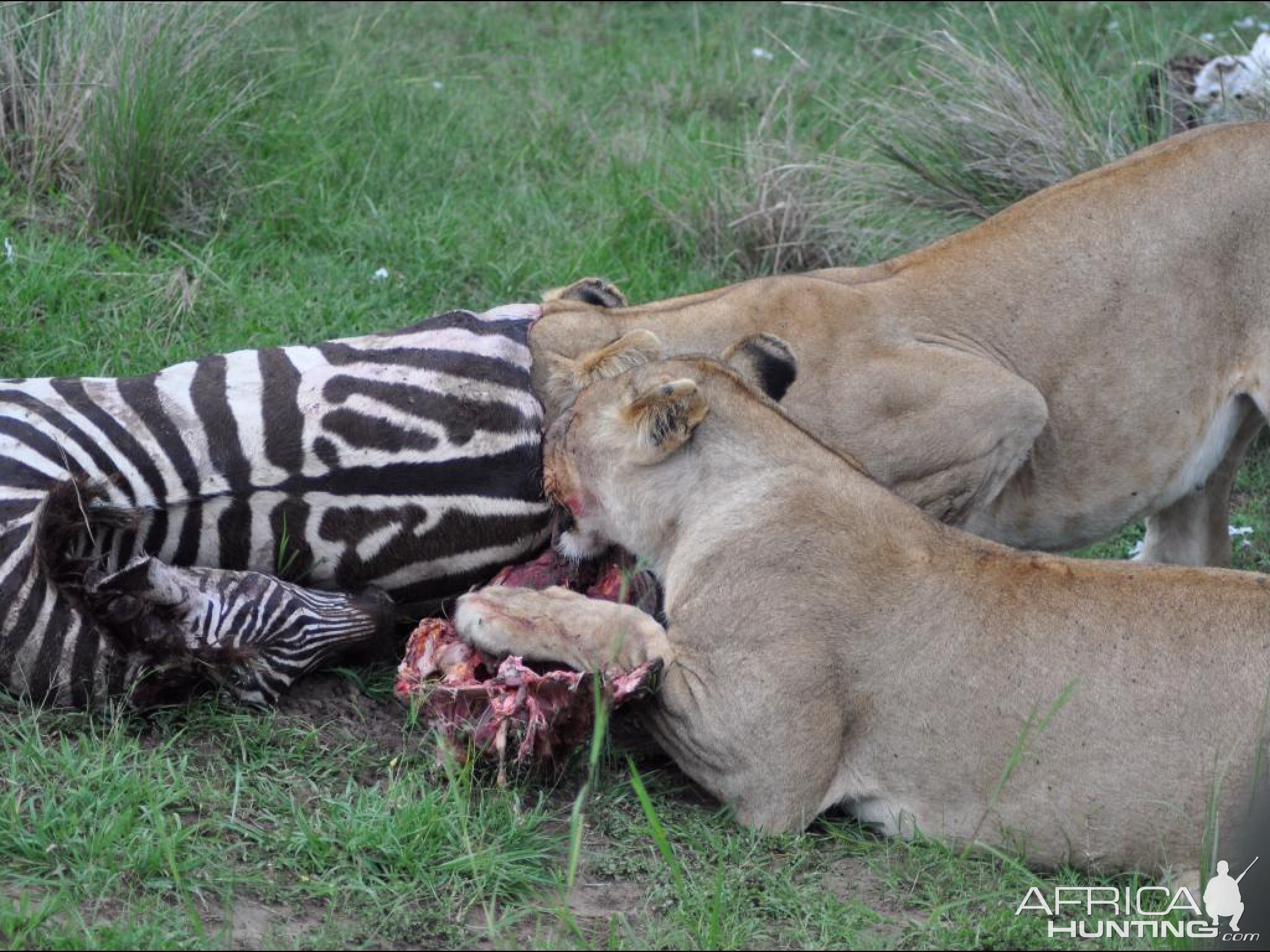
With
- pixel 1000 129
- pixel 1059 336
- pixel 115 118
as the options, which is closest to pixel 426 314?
pixel 115 118

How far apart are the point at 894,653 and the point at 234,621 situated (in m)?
1.79

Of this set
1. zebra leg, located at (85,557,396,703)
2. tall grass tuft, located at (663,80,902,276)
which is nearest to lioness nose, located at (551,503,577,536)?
zebra leg, located at (85,557,396,703)

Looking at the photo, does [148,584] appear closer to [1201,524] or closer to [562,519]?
[562,519]

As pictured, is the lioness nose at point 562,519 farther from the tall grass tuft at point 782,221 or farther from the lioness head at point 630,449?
the tall grass tuft at point 782,221

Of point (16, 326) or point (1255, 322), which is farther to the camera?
point (16, 326)

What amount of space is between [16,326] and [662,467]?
3.05 meters

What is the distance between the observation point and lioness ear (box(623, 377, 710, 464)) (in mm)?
4500

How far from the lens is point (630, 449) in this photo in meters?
4.62

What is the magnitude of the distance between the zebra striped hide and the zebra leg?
0.42 ft

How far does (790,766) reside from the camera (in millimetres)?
4254

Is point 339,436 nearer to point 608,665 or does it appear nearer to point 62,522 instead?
point 62,522

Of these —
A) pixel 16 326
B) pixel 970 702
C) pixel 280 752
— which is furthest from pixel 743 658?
pixel 16 326

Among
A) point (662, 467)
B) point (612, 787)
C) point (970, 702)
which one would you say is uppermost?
point (662, 467)

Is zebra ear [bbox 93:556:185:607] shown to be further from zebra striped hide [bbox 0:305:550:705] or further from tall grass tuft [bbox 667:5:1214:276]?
tall grass tuft [bbox 667:5:1214:276]
